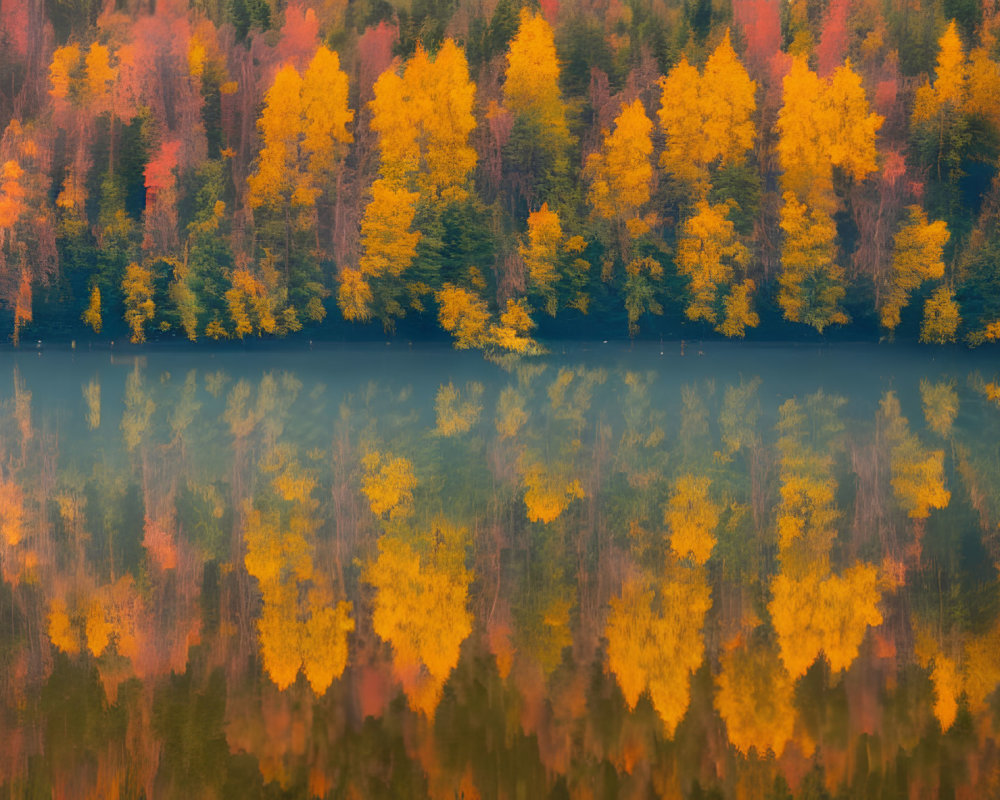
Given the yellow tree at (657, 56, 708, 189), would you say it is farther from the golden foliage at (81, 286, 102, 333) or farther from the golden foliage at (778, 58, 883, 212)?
the golden foliage at (81, 286, 102, 333)

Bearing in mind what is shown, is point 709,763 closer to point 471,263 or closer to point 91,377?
point 91,377

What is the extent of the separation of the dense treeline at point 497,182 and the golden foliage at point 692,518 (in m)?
27.1

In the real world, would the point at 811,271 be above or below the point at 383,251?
below

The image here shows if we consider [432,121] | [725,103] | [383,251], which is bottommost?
[383,251]

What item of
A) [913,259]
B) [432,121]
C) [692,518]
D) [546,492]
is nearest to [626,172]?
[432,121]

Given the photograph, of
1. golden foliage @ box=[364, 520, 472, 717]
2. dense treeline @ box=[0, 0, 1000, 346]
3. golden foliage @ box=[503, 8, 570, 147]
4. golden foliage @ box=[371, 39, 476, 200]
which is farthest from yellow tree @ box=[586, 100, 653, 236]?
golden foliage @ box=[364, 520, 472, 717]

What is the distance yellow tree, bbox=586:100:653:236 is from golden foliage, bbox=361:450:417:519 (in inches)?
1140

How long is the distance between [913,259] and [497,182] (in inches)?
605

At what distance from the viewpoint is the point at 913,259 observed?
43156 mm

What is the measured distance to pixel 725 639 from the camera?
8.80 meters

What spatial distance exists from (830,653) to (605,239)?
37.8 m

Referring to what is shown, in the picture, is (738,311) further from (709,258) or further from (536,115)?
(536,115)

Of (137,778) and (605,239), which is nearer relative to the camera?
(137,778)

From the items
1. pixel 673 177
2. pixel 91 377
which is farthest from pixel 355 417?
pixel 673 177
